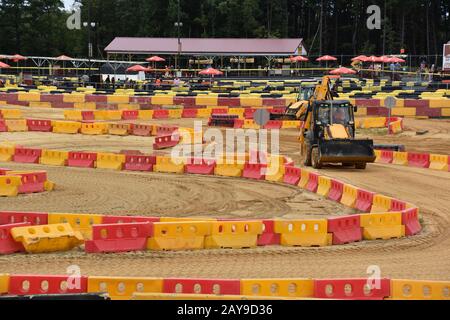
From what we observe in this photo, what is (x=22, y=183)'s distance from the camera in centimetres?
1759

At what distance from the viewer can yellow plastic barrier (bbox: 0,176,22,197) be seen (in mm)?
17247

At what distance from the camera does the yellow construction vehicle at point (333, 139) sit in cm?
2158

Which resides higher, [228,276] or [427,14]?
[427,14]

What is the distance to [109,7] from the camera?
101 meters

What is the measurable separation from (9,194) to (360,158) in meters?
9.10

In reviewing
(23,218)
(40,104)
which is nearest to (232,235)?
(23,218)

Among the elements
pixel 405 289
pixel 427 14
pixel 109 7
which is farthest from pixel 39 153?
pixel 109 7

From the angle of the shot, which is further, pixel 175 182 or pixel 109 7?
pixel 109 7

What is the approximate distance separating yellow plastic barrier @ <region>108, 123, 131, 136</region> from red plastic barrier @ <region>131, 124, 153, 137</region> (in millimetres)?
321

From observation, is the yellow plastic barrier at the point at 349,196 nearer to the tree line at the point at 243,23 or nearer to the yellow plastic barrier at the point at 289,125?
the yellow plastic barrier at the point at 289,125

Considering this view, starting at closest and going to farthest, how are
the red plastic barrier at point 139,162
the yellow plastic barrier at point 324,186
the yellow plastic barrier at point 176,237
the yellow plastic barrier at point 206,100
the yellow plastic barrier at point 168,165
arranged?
the yellow plastic barrier at point 176,237 → the yellow plastic barrier at point 324,186 → the yellow plastic barrier at point 168,165 → the red plastic barrier at point 139,162 → the yellow plastic barrier at point 206,100

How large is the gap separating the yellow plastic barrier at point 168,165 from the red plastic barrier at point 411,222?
29.4 feet

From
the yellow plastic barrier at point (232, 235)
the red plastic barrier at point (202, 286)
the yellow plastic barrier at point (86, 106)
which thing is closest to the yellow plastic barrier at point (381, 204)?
the yellow plastic barrier at point (232, 235)
